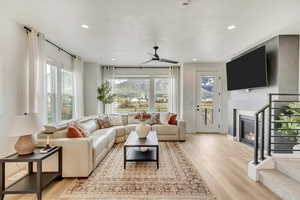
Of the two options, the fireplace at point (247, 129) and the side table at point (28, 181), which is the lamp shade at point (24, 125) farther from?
the fireplace at point (247, 129)

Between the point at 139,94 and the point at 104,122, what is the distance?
2445 millimetres

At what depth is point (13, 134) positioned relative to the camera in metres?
2.10

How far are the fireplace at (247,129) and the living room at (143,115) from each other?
3 cm

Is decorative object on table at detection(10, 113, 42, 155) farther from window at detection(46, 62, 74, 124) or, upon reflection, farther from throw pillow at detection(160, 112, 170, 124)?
throw pillow at detection(160, 112, 170, 124)

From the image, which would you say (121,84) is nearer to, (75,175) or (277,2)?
(75,175)

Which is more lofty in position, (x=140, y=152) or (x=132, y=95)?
(x=132, y=95)

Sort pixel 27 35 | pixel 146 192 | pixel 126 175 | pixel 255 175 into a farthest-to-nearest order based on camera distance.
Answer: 1. pixel 27 35
2. pixel 126 175
3. pixel 255 175
4. pixel 146 192

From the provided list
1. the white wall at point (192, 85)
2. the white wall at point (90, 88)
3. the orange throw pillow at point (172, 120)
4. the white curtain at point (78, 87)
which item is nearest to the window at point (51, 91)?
the white curtain at point (78, 87)

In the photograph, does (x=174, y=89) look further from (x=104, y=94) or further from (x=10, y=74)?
(x=10, y=74)

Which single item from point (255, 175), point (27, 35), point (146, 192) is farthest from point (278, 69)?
point (27, 35)

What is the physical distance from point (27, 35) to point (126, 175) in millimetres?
3392

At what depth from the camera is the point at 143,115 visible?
431 cm

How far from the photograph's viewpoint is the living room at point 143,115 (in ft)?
8.27

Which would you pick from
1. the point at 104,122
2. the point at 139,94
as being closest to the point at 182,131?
the point at 104,122
